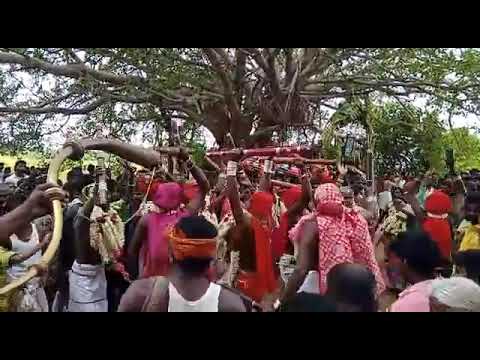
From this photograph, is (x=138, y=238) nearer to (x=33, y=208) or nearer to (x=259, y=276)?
(x=259, y=276)

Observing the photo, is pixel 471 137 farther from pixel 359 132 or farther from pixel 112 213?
pixel 112 213

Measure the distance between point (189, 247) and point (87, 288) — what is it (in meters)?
1.86

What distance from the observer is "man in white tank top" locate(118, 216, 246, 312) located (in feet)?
9.32

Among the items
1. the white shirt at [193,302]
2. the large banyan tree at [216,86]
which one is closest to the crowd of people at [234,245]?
the white shirt at [193,302]

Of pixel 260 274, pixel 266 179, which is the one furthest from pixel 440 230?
pixel 260 274

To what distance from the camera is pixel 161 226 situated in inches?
181

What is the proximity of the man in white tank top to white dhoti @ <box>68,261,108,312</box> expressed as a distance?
169 centimetres

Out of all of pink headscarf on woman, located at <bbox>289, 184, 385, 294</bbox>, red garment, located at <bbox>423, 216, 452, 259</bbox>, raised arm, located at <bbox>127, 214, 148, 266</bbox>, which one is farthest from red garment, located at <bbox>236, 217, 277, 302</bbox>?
red garment, located at <bbox>423, 216, 452, 259</bbox>

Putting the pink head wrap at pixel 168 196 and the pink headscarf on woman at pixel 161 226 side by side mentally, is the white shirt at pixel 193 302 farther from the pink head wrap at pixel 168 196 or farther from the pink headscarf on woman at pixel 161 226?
the pink head wrap at pixel 168 196

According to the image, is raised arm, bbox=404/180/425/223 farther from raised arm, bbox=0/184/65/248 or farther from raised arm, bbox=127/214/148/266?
raised arm, bbox=0/184/65/248
